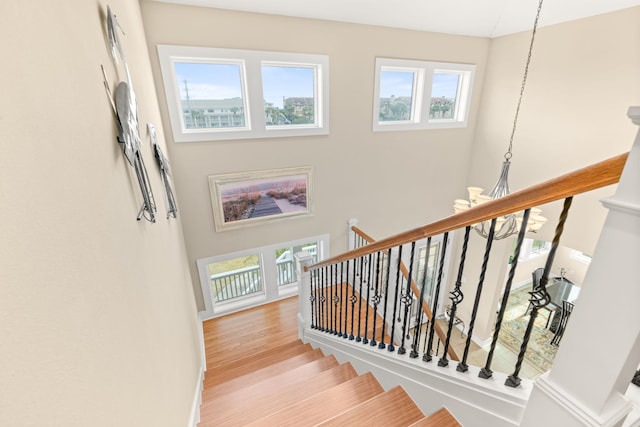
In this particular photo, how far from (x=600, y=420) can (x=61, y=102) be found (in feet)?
5.49

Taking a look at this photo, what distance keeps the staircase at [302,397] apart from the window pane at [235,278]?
1.43 meters

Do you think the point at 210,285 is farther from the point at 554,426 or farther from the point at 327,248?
the point at 554,426

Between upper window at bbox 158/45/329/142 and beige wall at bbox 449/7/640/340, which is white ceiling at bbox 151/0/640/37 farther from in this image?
upper window at bbox 158/45/329/142

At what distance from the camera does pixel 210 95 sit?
3393 millimetres

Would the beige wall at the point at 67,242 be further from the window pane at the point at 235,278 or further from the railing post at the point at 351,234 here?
the railing post at the point at 351,234

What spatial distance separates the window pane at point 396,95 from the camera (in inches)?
163

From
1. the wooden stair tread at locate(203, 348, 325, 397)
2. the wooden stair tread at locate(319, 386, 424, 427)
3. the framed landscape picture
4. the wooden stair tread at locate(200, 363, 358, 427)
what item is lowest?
the wooden stair tread at locate(203, 348, 325, 397)

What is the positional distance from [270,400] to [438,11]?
4580mm

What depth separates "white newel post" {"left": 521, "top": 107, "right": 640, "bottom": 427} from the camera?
0.62 m

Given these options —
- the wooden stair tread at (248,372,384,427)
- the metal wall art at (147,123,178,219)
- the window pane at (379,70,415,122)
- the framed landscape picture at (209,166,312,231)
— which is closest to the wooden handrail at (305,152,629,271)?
the wooden stair tread at (248,372,384,427)

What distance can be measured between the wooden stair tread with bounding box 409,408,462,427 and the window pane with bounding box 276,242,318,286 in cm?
323

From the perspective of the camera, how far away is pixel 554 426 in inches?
31.8

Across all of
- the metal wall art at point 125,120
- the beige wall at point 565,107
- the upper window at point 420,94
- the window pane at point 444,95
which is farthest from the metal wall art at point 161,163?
the beige wall at point 565,107

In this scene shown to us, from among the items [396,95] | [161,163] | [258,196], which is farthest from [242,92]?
[396,95]
